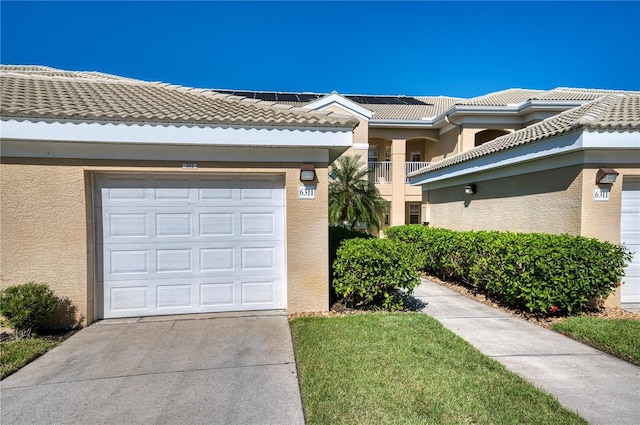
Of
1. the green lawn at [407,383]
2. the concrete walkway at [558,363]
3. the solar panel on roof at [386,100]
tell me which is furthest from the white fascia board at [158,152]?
the solar panel on roof at [386,100]

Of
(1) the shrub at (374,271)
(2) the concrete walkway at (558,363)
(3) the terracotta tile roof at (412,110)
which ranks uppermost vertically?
(3) the terracotta tile roof at (412,110)

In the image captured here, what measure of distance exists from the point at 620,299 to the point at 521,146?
375 cm

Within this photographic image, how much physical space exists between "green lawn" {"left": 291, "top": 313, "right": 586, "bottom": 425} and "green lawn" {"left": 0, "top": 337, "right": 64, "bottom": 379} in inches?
138

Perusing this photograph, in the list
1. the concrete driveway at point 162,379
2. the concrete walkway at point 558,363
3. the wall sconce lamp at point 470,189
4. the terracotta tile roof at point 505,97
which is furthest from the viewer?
the terracotta tile roof at point 505,97

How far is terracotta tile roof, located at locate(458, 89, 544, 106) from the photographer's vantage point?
19.4 m

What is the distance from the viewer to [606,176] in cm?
618

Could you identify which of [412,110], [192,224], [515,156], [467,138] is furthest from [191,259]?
[412,110]

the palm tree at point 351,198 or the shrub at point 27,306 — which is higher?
the palm tree at point 351,198

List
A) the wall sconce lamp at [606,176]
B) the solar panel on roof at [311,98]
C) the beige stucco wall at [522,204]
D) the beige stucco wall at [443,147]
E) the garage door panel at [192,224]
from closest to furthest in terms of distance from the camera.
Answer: the garage door panel at [192,224], the wall sconce lamp at [606,176], the beige stucco wall at [522,204], the beige stucco wall at [443,147], the solar panel on roof at [311,98]

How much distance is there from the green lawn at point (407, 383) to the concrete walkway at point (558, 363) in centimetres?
27

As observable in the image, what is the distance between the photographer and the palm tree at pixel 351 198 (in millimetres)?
15414

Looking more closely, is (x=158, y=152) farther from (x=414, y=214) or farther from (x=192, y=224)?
(x=414, y=214)

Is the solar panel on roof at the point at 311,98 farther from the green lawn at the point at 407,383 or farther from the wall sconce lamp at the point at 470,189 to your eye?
the green lawn at the point at 407,383

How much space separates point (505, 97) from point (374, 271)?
20005mm
